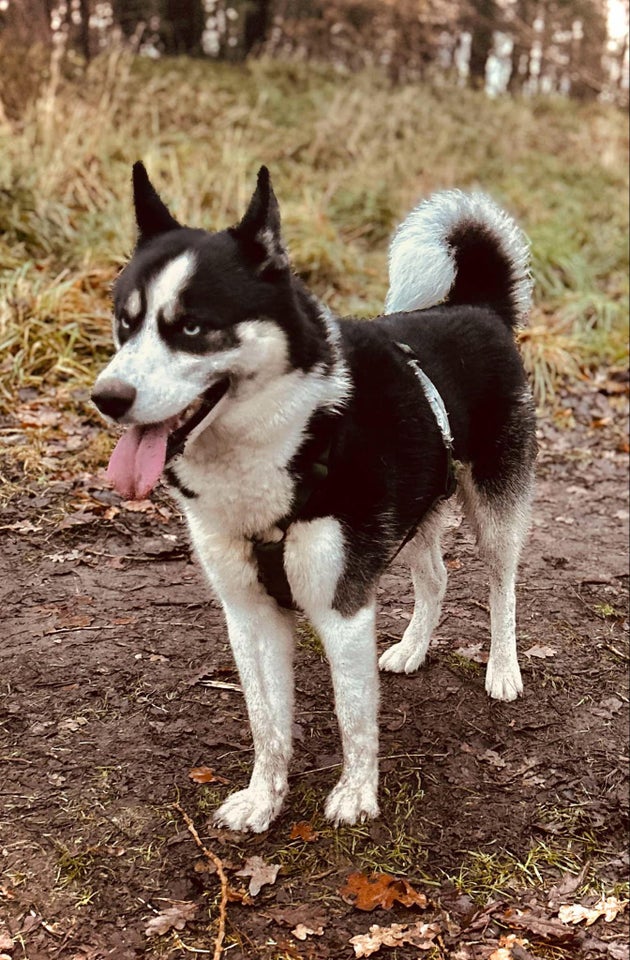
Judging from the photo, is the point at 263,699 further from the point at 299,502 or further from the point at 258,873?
the point at 299,502

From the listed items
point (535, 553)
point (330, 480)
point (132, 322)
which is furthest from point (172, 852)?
point (535, 553)

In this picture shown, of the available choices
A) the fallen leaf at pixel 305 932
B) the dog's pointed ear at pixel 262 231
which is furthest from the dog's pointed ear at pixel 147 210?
the fallen leaf at pixel 305 932

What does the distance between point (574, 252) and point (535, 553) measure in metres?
4.45

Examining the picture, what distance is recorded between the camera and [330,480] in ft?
7.76

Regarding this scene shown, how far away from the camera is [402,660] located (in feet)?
11.2

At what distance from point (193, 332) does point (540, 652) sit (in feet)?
7.44

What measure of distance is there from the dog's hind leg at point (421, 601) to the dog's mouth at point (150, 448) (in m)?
1.36

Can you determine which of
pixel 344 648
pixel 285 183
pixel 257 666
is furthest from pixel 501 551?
pixel 285 183

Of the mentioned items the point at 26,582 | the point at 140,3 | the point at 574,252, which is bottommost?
the point at 26,582

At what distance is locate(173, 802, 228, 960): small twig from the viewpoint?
7.36 feet

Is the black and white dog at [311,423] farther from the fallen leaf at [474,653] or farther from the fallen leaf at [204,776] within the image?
the fallen leaf at [474,653]

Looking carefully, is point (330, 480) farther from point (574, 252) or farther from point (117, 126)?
point (117, 126)

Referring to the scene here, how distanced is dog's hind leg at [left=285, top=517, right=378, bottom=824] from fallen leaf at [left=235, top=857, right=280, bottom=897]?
0.82 feet

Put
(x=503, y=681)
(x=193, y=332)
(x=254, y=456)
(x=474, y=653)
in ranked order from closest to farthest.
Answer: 1. (x=193, y=332)
2. (x=254, y=456)
3. (x=503, y=681)
4. (x=474, y=653)
